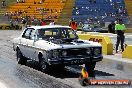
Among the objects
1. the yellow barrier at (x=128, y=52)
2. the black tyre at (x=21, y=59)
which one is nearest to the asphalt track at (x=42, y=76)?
the black tyre at (x=21, y=59)

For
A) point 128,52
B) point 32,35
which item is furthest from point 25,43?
point 128,52

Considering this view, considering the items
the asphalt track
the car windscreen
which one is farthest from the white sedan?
the asphalt track

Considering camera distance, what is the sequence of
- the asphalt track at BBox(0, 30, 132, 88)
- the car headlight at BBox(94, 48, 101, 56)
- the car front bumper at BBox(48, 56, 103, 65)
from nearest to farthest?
1. the asphalt track at BBox(0, 30, 132, 88)
2. the car front bumper at BBox(48, 56, 103, 65)
3. the car headlight at BBox(94, 48, 101, 56)

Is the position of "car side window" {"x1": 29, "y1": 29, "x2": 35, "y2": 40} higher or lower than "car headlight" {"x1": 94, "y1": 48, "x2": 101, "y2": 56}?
higher

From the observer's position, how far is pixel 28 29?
549 inches

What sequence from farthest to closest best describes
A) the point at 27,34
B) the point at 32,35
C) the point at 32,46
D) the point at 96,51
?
the point at 27,34 → the point at 32,35 → the point at 32,46 → the point at 96,51

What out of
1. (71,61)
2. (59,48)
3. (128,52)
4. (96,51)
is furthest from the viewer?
(128,52)

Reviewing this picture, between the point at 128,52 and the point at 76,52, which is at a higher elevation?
the point at 76,52

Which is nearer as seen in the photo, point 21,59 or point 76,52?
point 76,52

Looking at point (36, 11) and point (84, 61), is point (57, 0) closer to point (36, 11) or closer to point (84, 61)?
point (36, 11)

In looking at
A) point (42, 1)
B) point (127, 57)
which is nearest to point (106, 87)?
point (127, 57)

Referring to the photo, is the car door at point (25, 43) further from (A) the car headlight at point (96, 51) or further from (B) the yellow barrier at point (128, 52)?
(B) the yellow barrier at point (128, 52)

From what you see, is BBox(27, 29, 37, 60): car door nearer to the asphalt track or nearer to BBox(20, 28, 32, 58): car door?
BBox(20, 28, 32, 58): car door

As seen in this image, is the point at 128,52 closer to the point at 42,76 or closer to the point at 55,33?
the point at 55,33
